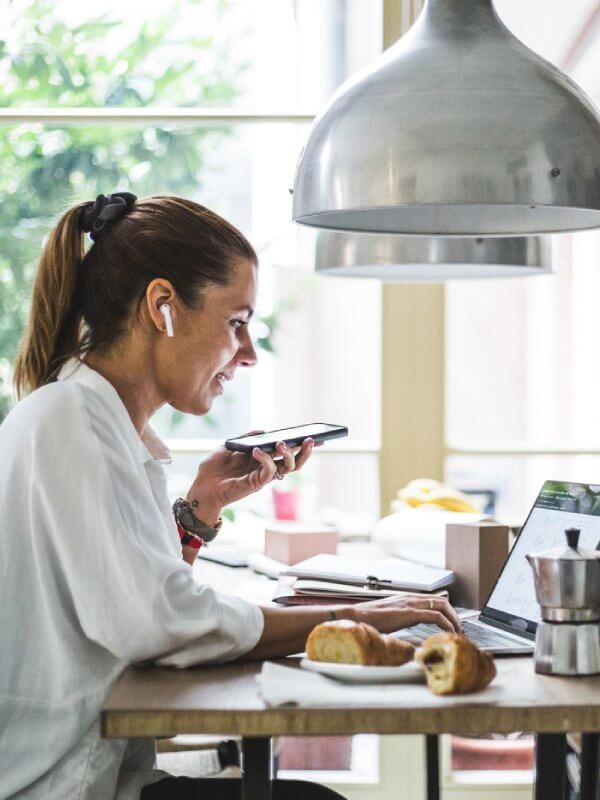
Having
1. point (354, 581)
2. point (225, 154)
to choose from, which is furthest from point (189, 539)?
point (225, 154)

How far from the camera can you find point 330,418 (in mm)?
3732

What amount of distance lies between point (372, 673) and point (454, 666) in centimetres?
10

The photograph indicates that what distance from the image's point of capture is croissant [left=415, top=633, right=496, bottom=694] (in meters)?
1.28

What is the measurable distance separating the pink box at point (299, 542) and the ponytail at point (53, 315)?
0.88 metres

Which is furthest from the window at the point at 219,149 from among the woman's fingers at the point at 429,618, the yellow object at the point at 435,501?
the woman's fingers at the point at 429,618

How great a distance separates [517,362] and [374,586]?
2.87 metres

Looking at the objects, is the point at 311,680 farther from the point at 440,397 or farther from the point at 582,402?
the point at 582,402

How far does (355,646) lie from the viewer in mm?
1365

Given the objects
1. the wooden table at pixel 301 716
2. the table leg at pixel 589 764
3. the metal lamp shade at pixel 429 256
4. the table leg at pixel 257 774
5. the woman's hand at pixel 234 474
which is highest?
the metal lamp shade at pixel 429 256

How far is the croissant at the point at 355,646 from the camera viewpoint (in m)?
1.36

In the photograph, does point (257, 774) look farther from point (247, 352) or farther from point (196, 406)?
point (247, 352)

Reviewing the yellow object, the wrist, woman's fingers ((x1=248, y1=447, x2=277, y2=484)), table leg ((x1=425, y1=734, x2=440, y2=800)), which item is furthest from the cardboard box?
the yellow object

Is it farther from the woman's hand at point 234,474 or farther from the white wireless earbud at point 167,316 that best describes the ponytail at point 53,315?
the woman's hand at point 234,474

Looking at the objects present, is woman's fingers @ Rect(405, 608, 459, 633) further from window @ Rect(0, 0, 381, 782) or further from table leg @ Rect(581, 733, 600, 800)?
window @ Rect(0, 0, 381, 782)
